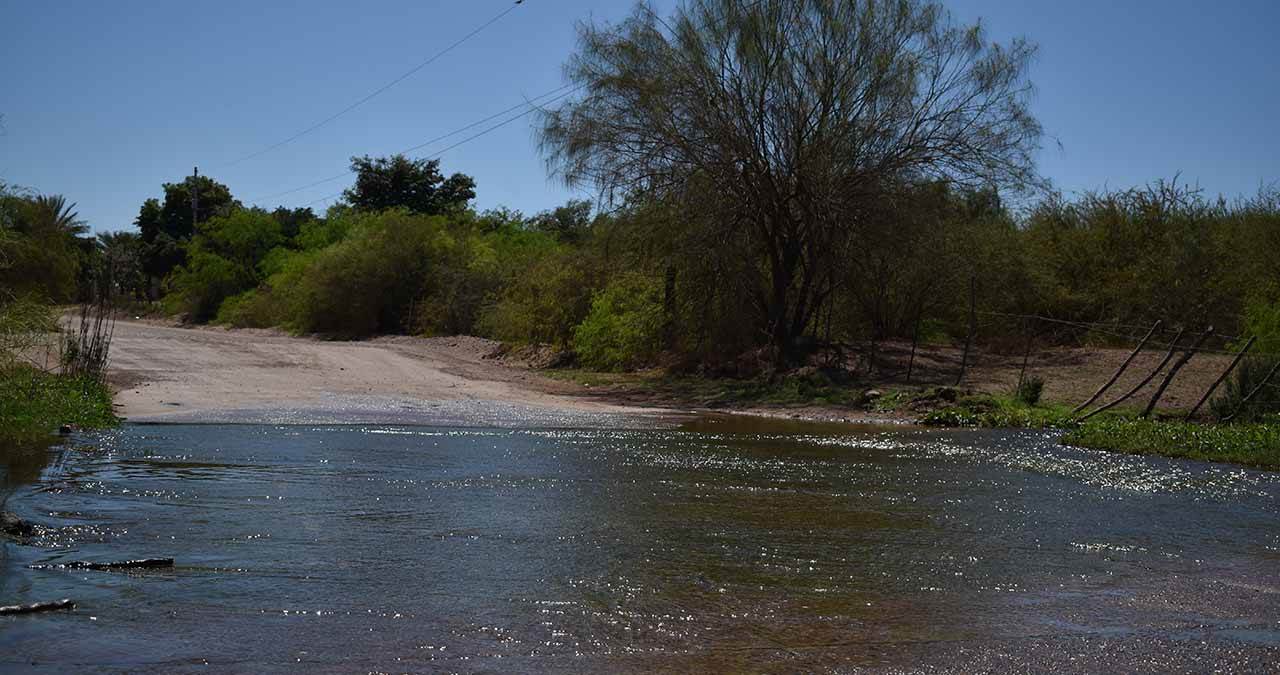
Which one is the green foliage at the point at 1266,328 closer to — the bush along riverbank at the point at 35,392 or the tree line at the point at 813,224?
the tree line at the point at 813,224

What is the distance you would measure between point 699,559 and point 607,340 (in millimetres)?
20429

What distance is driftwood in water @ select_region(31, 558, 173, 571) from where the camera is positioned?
7.60 m

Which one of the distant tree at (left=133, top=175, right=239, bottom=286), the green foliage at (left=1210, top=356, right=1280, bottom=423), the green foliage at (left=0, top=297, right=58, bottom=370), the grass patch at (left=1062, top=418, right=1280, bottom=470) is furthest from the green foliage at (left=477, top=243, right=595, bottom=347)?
the distant tree at (left=133, top=175, right=239, bottom=286)

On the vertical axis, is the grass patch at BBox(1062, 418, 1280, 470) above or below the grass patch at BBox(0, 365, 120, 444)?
above

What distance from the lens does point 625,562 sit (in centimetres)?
850

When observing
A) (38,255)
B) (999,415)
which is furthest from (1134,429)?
(38,255)

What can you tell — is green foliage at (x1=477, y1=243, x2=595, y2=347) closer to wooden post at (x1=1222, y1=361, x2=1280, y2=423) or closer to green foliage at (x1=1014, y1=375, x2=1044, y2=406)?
green foliage at (x1=1014, y1=375, x2=1044, y2=406)

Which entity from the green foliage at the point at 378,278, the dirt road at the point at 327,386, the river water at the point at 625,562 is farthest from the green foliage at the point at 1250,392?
the green foliage at the point at 378,278

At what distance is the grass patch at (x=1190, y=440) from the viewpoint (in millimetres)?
15130

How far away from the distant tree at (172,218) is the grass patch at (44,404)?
63.3m

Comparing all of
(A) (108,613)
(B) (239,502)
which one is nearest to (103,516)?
(B) (239,502)

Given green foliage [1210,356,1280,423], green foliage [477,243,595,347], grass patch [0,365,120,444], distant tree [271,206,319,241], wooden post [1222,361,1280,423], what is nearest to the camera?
grass patch [0,365,120,444]

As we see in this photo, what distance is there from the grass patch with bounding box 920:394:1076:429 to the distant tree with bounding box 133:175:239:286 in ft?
215

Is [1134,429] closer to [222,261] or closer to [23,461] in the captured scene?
[23,461]
